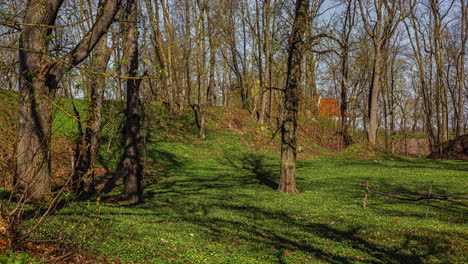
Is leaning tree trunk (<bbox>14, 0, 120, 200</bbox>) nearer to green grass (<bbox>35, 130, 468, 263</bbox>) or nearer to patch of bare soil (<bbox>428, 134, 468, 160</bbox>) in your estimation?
green grass (<bbox>35, 130, 468, 263</bbox>)

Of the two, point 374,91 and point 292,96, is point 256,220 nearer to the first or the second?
point 292,96

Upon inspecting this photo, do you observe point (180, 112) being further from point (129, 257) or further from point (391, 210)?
point (129, 257)

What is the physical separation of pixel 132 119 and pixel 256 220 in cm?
665

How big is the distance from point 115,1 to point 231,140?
23714 millimetres

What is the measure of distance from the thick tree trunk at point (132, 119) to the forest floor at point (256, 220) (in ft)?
2.37

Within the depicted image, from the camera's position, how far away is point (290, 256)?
8250mm

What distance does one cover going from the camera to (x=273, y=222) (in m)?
11.6

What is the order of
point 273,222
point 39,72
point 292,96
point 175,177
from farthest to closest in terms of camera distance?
point 175,177 < point 292,96 < point 273,222 < point 39,72

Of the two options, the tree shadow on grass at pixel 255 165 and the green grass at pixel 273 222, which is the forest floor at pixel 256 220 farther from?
the tree shadow on grass at pixel 255 165

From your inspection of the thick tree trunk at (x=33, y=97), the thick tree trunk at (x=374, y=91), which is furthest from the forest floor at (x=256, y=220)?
the thick tree trunk at (x=374, y=91)

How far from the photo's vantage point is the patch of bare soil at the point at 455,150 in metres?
32.6

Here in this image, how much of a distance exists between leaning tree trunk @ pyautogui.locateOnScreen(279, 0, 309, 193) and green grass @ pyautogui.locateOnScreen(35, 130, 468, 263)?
1.15 metres

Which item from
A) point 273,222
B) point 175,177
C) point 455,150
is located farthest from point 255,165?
point 455,150

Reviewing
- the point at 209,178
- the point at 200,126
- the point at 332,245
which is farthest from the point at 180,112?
the point at 332,245
